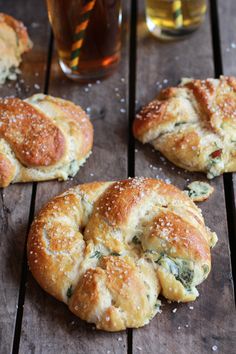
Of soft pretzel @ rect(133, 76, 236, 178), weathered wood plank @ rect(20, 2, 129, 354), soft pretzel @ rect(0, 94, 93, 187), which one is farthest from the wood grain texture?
soft pretzel @ rect(0, 94, 93, 187)

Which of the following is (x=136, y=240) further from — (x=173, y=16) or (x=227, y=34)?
(x=227, y=34)

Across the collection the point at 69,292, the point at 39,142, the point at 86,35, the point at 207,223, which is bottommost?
the point at 207,223

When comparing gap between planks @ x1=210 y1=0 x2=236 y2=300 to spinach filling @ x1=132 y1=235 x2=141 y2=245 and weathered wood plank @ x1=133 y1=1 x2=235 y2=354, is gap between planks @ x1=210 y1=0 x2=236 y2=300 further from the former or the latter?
spinach filling @ x1=132 y1=235 x2=141 y2=245

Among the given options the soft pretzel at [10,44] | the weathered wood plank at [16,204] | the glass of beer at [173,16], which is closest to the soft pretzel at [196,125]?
the glass of beer at [173,16]

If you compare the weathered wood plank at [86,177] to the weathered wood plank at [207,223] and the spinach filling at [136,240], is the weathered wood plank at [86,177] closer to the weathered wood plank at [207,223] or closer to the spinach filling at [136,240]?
the weathered wood plank at [207,223]

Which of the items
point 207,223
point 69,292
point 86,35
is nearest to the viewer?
point 69,292

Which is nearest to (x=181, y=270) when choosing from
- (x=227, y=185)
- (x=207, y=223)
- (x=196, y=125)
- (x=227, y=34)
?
(x=207, y=223)
